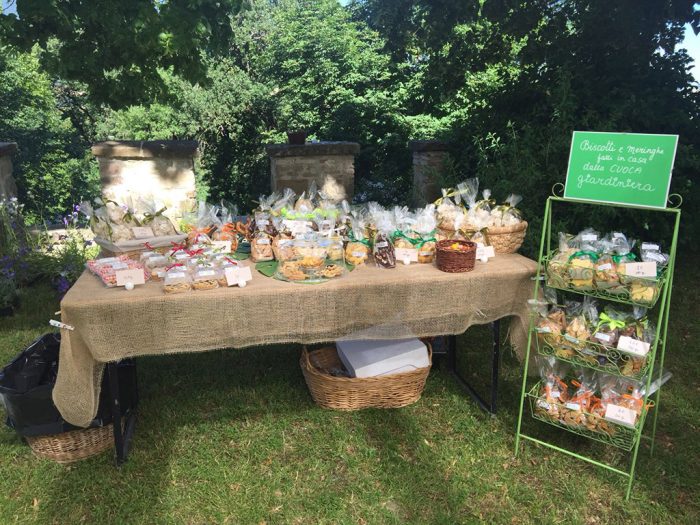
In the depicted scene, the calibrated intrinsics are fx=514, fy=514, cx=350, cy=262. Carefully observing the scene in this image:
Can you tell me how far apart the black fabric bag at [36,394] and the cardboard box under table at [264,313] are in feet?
0.80

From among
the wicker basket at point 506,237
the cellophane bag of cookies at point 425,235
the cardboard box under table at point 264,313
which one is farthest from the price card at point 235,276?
the wicker basket at point 506,237

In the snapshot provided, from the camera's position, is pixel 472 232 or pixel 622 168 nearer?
pixel 622 168

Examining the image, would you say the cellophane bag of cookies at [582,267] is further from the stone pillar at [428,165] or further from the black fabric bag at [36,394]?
the stone pillar at [428,165]

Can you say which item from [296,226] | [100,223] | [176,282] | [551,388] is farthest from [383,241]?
[100,223]

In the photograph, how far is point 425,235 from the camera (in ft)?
8.63

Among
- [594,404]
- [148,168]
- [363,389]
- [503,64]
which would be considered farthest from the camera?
[503,64]

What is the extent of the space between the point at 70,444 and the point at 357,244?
1702 millimetres

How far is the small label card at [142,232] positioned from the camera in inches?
104

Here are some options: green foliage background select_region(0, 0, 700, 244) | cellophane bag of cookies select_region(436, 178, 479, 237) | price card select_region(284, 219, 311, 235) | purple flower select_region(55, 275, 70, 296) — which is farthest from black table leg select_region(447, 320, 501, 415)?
purple flower select_region(55, 275, 70, 296)

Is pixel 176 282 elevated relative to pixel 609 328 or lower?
elevated

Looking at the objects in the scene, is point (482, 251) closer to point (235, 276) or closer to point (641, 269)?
point (641, 269)

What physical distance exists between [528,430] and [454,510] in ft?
2.46

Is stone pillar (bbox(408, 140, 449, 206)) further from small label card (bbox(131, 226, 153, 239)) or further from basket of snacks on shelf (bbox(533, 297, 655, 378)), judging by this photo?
small label card (bbox(131, 226, 153, 239))

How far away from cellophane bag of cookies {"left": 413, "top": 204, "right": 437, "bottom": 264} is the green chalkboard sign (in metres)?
0.68
